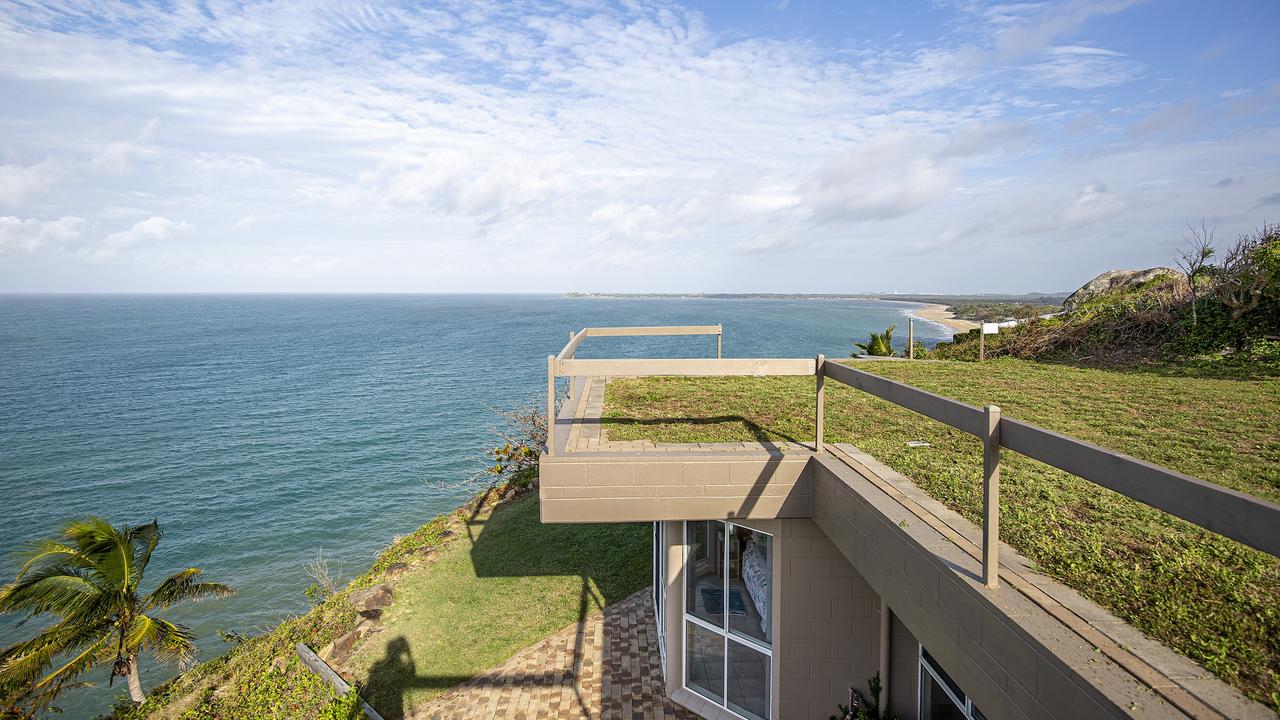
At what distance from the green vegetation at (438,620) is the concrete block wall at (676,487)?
178 inches

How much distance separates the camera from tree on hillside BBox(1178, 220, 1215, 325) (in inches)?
459

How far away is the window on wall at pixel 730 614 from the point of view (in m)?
5.91

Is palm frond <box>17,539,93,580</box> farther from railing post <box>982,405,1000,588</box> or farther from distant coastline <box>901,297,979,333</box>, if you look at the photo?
distant coastline <box>901,297,979,333</box>

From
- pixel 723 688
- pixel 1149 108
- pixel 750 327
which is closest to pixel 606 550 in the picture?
pixel 723 688

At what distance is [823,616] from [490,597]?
6.71m

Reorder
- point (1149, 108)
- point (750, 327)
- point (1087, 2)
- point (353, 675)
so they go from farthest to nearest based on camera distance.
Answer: point (750, 327) → point (1149, 108) → point (1087, 2) → point (353, 675)

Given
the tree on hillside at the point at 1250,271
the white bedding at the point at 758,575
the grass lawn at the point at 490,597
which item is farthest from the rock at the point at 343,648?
the tree on hillside at the point at 1250,271

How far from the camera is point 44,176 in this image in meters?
58.1

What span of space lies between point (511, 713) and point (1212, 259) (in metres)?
14.5

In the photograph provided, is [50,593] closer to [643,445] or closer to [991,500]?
[643,445]

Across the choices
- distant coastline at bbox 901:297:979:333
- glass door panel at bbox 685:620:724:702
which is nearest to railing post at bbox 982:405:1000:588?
glass door panel at bbox 685:620:724:702

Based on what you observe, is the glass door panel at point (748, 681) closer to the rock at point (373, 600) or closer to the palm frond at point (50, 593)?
the rock at point (373, 600)

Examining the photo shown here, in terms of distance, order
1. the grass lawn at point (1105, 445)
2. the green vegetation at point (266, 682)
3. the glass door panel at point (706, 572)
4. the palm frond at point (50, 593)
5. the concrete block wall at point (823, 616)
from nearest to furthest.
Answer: the grass lawn at point (1105, 445), the concrete block wall at point (823, 616), the glass door panel at point (706, 572), the green vegetation at point (266, 682), the palm frond at point (50, 593)

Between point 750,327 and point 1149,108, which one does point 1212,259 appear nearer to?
point 1149,108
